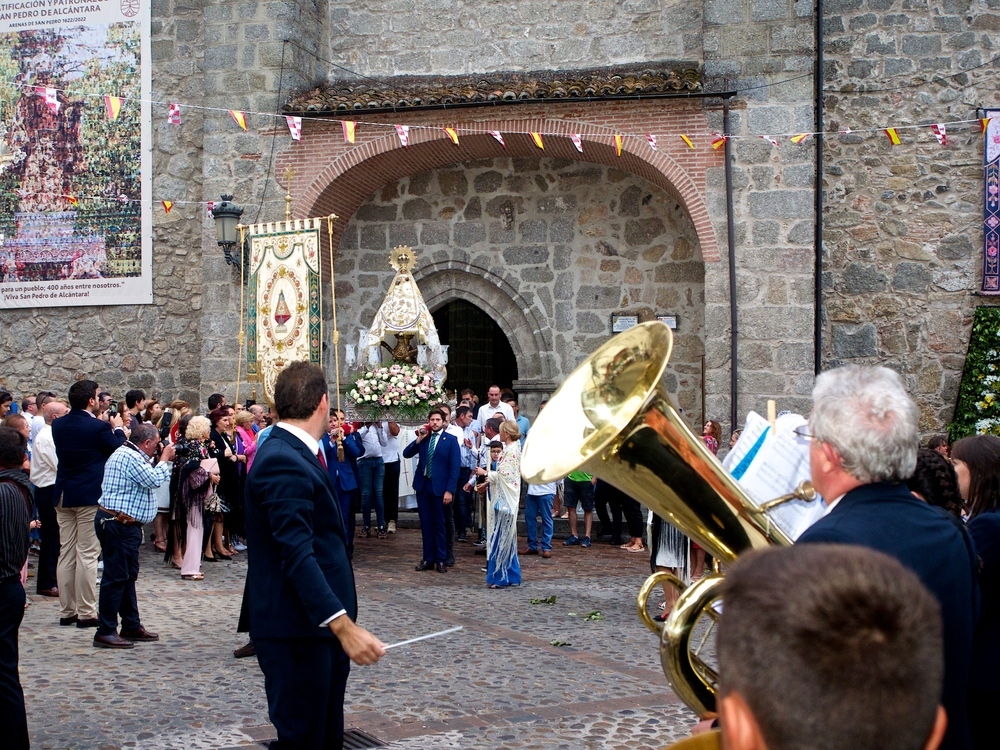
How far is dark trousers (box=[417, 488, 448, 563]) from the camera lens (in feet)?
34.1

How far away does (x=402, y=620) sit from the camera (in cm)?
798

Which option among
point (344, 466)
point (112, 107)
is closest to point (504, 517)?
point (344, 466)

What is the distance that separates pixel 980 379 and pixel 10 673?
11133 millimetres

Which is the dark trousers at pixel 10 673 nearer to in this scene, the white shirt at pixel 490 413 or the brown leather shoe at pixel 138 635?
the brown leather shoe at pixel 138 635

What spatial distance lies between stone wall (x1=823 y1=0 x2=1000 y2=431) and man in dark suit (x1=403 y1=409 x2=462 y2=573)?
5.22 m

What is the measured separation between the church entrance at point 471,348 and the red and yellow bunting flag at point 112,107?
5.71 meters

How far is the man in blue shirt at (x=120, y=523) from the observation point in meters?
7.01

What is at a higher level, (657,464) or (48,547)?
(657,464)

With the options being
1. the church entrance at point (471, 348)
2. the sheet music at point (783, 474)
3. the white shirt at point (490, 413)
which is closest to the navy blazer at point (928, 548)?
the sheet music at point (783, 474)

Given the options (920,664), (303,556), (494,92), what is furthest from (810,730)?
(494,92)

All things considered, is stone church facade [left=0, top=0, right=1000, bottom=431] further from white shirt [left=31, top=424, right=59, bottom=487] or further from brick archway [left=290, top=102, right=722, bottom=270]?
white shirt [left=31, top=424, right=59, bottom=487]

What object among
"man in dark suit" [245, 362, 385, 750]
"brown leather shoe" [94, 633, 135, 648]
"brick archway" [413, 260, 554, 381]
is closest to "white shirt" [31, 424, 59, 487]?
"brown leather shoe" [94, 633, 135, 648]

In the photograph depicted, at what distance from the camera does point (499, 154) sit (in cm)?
1449

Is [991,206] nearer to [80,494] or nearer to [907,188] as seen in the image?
[907,188]
